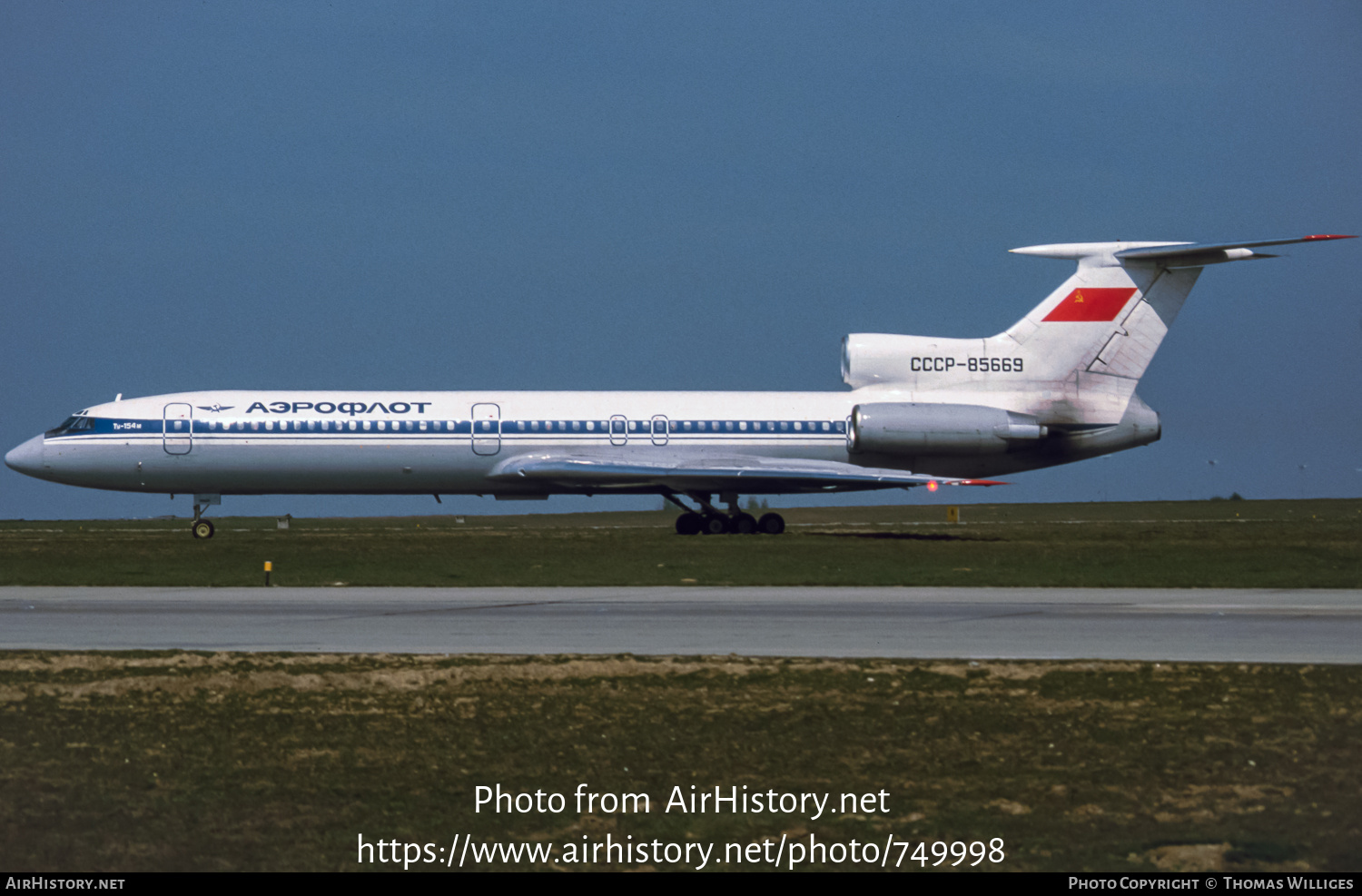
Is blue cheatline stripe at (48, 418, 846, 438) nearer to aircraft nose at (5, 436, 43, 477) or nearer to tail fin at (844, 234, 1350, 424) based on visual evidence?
aircraft nose at (5, 436, 43, 477)

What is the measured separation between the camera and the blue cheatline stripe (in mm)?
43812

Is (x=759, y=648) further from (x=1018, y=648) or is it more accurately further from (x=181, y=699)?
(x=181, y=699)

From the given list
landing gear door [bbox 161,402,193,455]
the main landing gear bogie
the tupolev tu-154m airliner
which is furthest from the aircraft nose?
the main landing gear bogie

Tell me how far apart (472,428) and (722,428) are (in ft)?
26.8

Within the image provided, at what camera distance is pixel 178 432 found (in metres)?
43.8

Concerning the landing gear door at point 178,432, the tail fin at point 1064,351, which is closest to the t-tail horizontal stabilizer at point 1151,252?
the tail fin at point 1064,351

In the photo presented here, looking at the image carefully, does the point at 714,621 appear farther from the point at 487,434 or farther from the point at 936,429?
the point at 936,429

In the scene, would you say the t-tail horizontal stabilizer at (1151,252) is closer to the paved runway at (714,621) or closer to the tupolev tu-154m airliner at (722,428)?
the tupolev tu-154m airliner at (722,428)

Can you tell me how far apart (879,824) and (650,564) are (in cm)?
2335

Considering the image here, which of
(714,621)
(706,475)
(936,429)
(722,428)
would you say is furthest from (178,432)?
(714,621)

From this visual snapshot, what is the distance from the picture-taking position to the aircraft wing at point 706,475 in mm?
44219

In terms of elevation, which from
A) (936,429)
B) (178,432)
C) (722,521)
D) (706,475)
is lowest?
(722,521)

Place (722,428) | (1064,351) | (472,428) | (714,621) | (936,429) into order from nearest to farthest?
(714,621), (472,428), (936,429), (722,428), (1064,351)

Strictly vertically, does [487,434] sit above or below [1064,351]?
below
